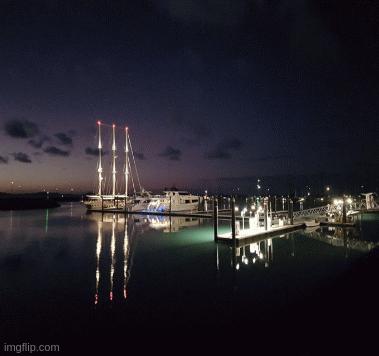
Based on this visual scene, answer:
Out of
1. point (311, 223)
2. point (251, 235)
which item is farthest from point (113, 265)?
point (311, 223)

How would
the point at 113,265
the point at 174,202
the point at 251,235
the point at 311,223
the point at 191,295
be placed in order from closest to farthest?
the point at 191,295 → the point at 113,265 → the point at 251,235 → the point at 311,223 → the point at 174,202

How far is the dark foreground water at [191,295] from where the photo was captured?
8586mm

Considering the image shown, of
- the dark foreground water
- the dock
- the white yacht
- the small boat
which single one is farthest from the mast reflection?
the white yacht

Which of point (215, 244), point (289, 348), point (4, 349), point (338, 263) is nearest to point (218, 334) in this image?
point (289, 348)

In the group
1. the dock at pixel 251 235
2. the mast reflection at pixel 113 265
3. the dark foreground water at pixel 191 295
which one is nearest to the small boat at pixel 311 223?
the dock at pixel 251 235

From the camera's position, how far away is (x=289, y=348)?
7816 mm

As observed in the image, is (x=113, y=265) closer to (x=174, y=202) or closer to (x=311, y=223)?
(x=311, y=223)

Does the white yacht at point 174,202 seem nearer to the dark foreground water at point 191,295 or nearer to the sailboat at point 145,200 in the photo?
the sailboat at point 145,200

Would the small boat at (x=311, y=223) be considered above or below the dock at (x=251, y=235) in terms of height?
above

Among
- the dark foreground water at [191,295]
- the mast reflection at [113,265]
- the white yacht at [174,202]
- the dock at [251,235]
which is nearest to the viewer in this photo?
the dark foreground water at [191,295]

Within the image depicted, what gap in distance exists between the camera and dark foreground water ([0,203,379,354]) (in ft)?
28.2

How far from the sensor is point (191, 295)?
1186 centimetres

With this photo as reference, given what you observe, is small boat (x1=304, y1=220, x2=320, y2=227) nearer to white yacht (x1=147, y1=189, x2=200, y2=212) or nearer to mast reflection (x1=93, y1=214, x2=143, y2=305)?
mast reflection (x1=93, y1=214, x2=143, y2=305)

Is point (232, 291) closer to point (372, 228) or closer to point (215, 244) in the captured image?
point (215, 244)
